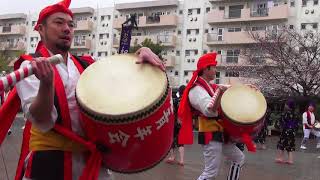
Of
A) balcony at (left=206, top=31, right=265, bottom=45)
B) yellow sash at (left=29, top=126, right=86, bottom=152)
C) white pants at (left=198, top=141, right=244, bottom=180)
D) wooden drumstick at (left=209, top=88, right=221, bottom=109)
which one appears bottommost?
white pants at (left=198, top=141, right=244, bottom=180)

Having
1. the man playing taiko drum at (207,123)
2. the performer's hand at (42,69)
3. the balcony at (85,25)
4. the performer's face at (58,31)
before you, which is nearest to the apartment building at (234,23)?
the balcony at (85,25)

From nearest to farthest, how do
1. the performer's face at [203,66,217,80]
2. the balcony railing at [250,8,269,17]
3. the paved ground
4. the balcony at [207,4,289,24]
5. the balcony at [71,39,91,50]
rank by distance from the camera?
the performer's face at [203,66,217,80]
the paved ground
the balcony at [207,4,289,24]
the balcony railing at [250,8,269,17]
the balcony at [71,39,91,50]

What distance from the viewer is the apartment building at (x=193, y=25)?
127 feet

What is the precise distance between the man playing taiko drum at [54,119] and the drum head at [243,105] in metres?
2.71

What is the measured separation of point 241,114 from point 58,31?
2973mm

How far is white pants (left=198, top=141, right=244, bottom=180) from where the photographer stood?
16.4ft

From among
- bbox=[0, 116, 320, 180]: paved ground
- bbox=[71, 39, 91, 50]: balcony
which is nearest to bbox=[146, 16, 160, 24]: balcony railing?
bbox=[71, 39, 91, 50]: balcony

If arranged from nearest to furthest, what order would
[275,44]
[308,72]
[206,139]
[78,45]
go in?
[206,139]
[308,72]
[275,44]
[78,45]

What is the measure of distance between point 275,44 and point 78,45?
29.1 meters

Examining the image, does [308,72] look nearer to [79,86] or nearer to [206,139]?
[206,139]

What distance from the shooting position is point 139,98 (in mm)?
2422

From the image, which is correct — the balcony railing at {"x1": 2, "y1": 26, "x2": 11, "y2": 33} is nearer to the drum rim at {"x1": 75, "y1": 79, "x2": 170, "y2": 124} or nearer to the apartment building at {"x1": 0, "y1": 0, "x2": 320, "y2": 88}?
the apartment building at {"x1": 0, "y1": 0, "x2": 320, "y2": 88}

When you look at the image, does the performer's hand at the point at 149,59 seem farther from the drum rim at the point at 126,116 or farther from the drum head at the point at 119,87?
the drum rim at the point at 126,116

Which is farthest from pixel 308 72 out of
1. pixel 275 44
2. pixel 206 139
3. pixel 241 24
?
pixel 206 139
